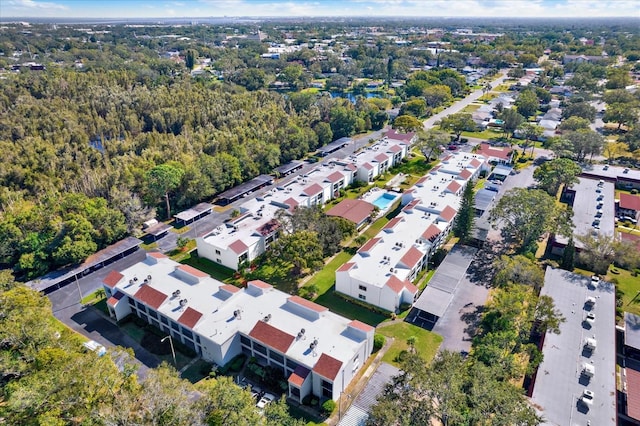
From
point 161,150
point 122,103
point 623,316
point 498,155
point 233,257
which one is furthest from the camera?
point 122,103

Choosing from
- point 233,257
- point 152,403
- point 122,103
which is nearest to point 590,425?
point 152,403

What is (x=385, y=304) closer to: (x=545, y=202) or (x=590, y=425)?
(x=590, y=425)

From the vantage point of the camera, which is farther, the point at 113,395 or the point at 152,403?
the point at 113,395

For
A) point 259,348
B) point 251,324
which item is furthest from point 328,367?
point 251,324

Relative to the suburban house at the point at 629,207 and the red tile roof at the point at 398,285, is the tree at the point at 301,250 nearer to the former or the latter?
the red tile roof at the point at 398,285

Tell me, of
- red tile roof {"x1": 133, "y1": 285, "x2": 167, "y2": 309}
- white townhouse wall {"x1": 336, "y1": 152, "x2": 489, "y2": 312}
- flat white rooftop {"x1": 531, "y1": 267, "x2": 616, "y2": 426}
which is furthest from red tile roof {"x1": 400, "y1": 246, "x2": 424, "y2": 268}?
red tile roof {"x1": 133, "y1": 285, "x2": 167, "y2": 309}

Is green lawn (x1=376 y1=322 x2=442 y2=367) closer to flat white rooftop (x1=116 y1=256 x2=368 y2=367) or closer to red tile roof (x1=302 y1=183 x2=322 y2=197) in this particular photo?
flat white rooftop (x1=116 y1=256 x2=368 y2=367)

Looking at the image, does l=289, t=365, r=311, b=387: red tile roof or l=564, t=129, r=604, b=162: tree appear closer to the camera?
l=289, t=365, r=311, b=387: red tile roof
